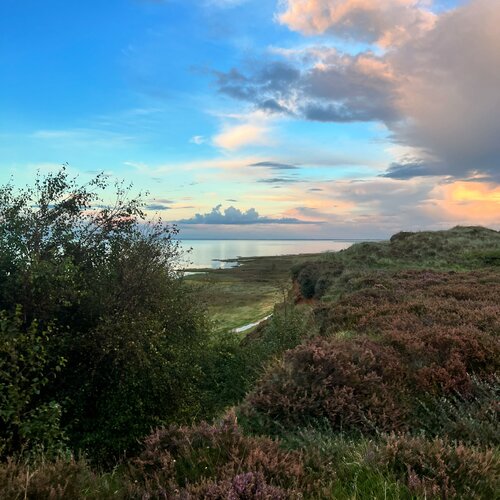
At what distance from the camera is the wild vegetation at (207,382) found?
470 centimetres

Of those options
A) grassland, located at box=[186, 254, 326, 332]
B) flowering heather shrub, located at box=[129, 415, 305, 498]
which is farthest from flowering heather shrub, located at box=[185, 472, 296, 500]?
grassland, located at box=[186, 254, 326, 332]

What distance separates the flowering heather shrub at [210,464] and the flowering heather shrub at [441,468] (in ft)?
3.65

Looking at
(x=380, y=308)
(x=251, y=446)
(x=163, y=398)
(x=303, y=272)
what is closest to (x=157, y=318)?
(x=163, y=398)

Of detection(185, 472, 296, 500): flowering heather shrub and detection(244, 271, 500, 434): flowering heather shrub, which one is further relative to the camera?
detection(244, 271, 500, 434): flowering heather shrub

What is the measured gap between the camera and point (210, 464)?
491 cm

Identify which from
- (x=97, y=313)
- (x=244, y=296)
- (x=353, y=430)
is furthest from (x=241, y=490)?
(x=244, y=296)

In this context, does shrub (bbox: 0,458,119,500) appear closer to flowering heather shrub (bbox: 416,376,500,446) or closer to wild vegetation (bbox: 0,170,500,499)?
wild vegetation (bbox: 0,170,500,499)

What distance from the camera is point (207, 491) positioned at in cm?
415

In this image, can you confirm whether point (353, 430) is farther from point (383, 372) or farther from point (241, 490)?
point (241, 490)

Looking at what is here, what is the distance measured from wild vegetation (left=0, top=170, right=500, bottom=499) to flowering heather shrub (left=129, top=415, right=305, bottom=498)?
3 centimetres

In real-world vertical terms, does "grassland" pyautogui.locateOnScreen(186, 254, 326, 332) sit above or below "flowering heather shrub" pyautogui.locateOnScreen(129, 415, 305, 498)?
below

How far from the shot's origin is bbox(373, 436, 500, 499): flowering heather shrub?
4363mm

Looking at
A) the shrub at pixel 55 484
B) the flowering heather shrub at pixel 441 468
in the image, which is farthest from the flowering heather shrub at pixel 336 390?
the shrub at pixel 55 484

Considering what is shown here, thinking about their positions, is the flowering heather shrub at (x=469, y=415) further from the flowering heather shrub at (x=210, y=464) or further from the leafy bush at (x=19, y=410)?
the leafy bush at (x=19, y=410)
